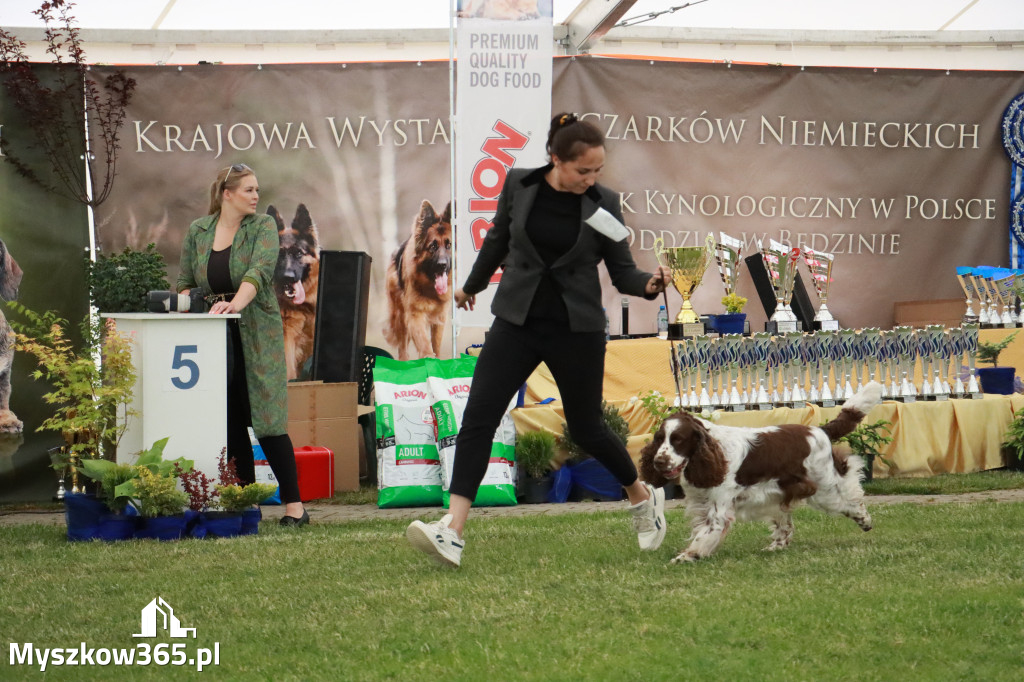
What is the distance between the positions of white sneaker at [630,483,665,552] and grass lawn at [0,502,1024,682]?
3.1 inches

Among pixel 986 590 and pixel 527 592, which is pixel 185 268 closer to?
pixel 527 592

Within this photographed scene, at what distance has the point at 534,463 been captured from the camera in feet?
22.0

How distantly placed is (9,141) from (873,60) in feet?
21.8

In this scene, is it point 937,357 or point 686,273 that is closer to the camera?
point 686,273

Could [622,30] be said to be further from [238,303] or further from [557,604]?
[557,604]

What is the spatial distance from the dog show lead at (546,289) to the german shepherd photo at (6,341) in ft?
14.2

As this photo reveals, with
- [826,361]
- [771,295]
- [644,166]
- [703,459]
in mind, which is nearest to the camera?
[703,459]

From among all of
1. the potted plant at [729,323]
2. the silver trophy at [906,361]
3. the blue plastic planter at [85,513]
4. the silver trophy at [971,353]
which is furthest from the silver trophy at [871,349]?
the blue plastic planter at [85,513]

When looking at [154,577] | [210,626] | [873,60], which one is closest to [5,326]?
[154,577]

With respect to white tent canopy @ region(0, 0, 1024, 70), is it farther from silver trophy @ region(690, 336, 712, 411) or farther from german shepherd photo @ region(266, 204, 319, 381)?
silver trophy @ region(690, 336, 712, 411)

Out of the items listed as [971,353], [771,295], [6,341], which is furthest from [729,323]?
[6,341]

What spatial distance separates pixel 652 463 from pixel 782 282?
352 cm

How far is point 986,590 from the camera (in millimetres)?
3418

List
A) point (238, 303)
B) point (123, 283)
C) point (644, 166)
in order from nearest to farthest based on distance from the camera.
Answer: point (238, 303) < point (123, 283) < point (644, 166)
